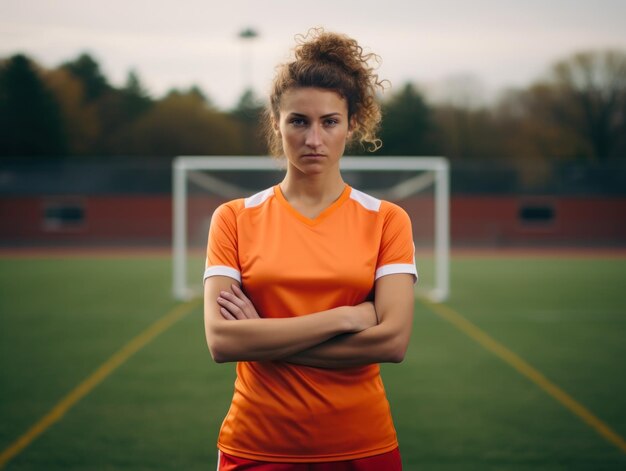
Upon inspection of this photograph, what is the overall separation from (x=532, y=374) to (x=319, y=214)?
18.7 ft

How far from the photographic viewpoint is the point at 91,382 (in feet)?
22.0

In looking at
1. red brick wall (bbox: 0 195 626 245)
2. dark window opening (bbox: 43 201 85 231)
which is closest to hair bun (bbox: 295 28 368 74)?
red brick wall (bbox: 0 195 626 245)

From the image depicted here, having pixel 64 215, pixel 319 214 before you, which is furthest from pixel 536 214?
pixel 319 214

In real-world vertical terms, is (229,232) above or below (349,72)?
below

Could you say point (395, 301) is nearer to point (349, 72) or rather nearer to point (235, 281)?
point (235, 281)

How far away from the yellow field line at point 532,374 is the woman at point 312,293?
3.52 m

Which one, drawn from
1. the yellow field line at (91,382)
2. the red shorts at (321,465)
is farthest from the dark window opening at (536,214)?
the red shorts at (321,465)

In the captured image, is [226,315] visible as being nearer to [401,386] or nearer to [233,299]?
[233,299]

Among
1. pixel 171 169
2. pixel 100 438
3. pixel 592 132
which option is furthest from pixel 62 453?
pixel 592 132

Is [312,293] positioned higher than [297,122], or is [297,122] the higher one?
[297,122]

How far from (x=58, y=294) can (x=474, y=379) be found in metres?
9.58

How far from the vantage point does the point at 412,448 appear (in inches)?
190

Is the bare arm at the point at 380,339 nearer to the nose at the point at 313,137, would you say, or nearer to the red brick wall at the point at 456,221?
the nose at the point at 313,137

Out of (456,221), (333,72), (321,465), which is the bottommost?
(456,221)
